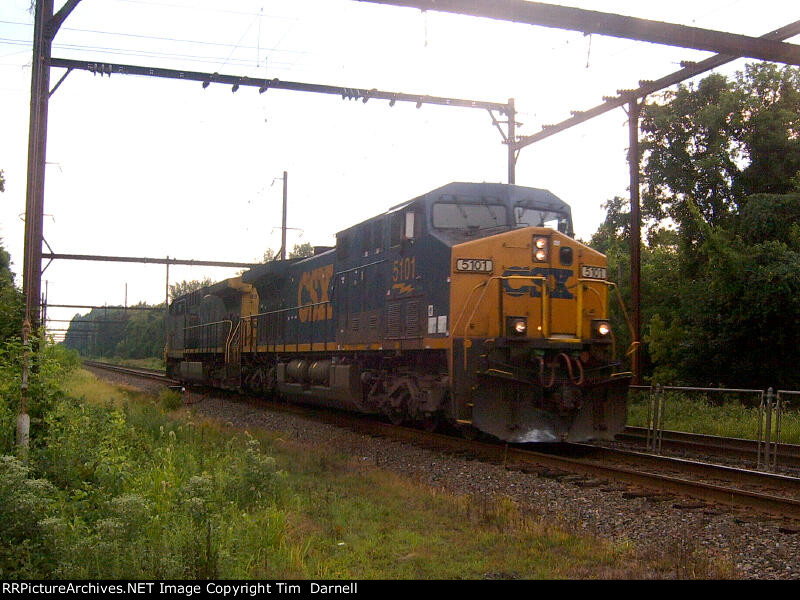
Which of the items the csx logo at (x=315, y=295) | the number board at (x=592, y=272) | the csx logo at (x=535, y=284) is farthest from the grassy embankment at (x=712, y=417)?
the csx logo at (x=315, y=295)

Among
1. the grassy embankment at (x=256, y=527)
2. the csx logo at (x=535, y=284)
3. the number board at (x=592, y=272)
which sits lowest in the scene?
the grassy embankment at (x=256, y=527)

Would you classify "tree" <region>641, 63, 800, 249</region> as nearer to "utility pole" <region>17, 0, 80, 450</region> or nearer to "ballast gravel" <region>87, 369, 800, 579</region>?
"ballast gravel" <region>87, 369, 800, 579</region>

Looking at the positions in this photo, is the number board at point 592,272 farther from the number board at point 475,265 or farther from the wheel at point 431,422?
the wheel at point 431,422

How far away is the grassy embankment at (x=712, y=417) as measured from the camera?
1264 centimetres

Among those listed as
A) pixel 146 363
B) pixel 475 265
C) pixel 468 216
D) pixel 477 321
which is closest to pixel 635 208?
pixel 468 216

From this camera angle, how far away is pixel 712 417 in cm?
1443

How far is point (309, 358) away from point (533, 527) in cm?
1129

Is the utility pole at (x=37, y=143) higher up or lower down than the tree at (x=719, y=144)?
lower down

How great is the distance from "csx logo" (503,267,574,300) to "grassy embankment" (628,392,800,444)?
4517mm

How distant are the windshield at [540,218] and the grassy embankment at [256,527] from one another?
509 centimetres

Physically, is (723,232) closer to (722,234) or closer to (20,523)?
(722,234)

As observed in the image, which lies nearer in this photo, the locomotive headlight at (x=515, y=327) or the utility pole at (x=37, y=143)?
the locomotive headlight at (x=515, y=327)

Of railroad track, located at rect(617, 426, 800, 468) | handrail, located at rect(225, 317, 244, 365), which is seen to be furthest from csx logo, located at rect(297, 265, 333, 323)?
railroad track, located at rect(617, 426, 800, 468)

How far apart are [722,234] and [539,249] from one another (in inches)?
410
